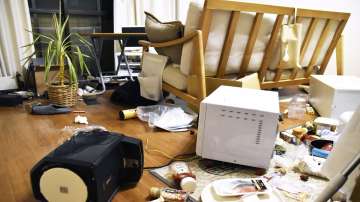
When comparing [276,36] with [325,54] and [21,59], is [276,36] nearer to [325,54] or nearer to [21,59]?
[325,54]

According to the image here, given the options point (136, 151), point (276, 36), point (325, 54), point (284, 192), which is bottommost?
point (284, 192)

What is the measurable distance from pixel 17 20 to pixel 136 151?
2352 mm

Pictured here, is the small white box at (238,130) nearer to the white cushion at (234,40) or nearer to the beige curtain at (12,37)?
the white cushion at (234,40)

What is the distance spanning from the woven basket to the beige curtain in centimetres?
81

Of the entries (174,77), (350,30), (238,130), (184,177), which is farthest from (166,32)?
(350,30)

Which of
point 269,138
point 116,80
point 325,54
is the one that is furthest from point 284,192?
point 116,80

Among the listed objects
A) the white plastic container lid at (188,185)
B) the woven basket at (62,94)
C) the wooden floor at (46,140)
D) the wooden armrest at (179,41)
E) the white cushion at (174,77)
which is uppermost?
the wooden armrest at (179,41)

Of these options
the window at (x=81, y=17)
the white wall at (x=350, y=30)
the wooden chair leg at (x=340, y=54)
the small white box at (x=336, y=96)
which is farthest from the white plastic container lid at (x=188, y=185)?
the white wall at (x=350, y=30)

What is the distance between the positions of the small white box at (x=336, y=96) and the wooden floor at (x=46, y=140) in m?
0.29

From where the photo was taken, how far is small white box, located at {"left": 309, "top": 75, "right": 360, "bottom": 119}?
1883 millimetres

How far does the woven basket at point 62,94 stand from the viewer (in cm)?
221

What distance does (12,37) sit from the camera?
2.71 metres

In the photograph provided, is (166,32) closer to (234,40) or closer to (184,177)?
(234,40)

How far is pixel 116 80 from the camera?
306 cm
